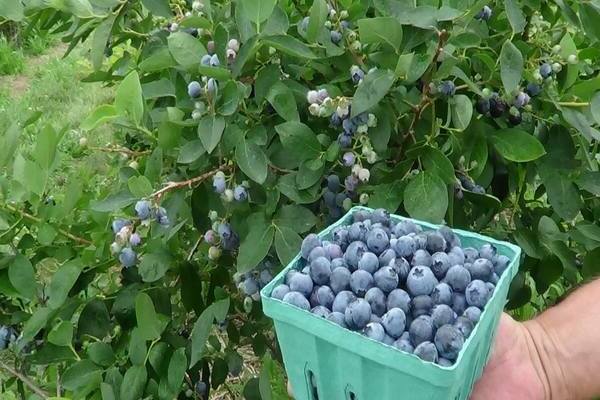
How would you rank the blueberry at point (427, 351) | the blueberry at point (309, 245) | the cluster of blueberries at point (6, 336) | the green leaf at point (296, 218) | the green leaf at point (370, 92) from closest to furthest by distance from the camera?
the blueberry at point (427, 351), the blueberry at point (309, 245), the green leaf at point (370, 92), the green leaf at point (296, 218), the cluster of blueberries at point (6, 336)

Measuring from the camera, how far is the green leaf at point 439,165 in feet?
2.99

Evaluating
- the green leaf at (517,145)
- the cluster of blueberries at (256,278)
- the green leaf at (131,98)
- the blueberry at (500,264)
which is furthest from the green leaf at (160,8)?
the blueberry at (500,264)

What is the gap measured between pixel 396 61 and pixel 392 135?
15 centimetres

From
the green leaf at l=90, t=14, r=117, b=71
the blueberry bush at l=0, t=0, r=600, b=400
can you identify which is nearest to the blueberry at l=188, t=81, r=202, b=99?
the blueberry bush at l=0, t=0, r=600, b=400

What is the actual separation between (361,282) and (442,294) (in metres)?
0.07

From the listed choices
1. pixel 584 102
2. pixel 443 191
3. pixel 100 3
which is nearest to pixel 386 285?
pixel 443 191

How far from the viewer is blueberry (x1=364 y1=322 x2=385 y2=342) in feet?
2.14

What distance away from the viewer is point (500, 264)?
0.75m

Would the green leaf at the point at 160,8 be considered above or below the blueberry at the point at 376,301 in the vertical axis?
above

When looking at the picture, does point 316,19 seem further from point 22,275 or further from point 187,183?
point 22,275

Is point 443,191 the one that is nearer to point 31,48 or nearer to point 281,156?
point 281,156

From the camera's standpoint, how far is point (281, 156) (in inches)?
39.9

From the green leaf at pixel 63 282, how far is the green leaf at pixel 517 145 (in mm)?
588

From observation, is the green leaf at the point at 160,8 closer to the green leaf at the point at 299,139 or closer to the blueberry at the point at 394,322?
the green leaf at the point at 299,139
